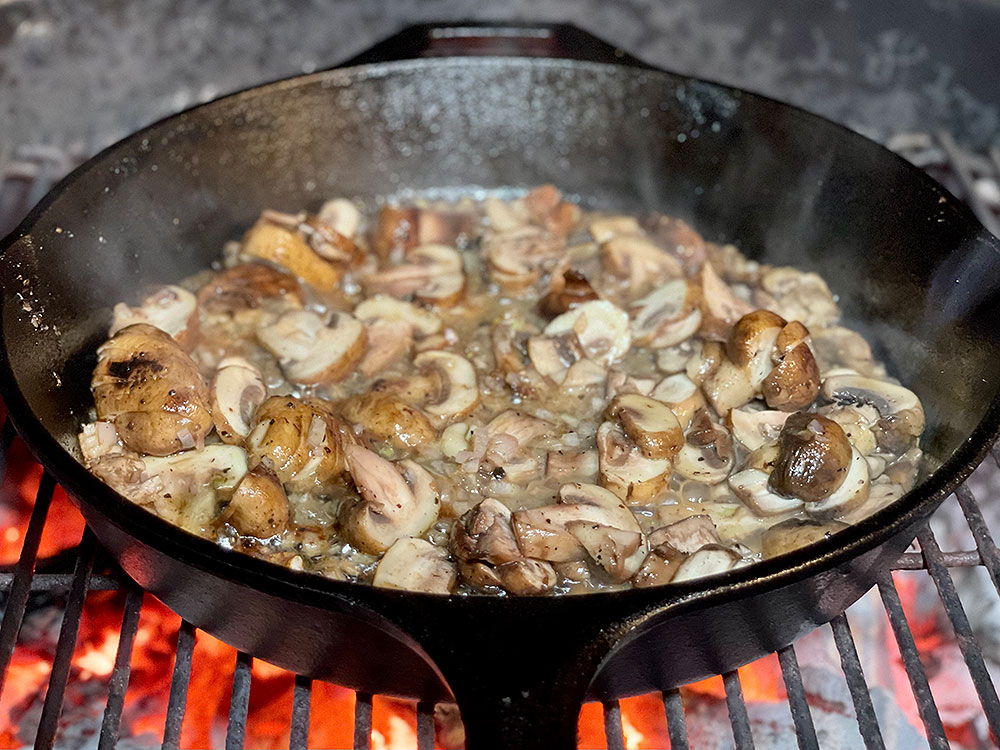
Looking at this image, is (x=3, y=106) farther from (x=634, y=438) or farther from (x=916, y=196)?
(x=916, y=196)

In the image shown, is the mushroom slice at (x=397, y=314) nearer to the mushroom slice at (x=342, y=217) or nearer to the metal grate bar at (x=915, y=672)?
the mushroom slice at (x=342, y=217)

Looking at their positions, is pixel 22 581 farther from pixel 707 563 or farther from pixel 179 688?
pixel 707 563

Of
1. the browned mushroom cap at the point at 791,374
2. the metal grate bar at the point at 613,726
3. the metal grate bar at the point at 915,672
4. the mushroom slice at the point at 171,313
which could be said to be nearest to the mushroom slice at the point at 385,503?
the metal grate bar at the point at 613,726

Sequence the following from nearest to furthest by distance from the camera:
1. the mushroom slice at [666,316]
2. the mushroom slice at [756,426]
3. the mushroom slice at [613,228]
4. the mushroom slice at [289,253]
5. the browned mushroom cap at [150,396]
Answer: the browned mushroom cap at [150,396], the mushroom slice at [756,426], the mushroom slice at [666,316], the mushroom slice at [289,253], the mushroom slice at [613,228]

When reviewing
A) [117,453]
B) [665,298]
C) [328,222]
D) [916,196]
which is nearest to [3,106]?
[328,222]

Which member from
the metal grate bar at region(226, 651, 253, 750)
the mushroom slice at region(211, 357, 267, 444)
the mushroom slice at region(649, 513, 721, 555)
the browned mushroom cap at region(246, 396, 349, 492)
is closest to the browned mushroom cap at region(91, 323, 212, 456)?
the mushroom slice at region(211, 357, 267, 444)

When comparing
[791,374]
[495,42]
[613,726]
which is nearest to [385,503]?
[613,726]

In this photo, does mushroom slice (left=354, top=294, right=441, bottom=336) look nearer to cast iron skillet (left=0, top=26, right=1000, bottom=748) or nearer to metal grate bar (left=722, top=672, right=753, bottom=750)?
cast iron skillet (left=0, top=26, right=1000, bottom=748)
